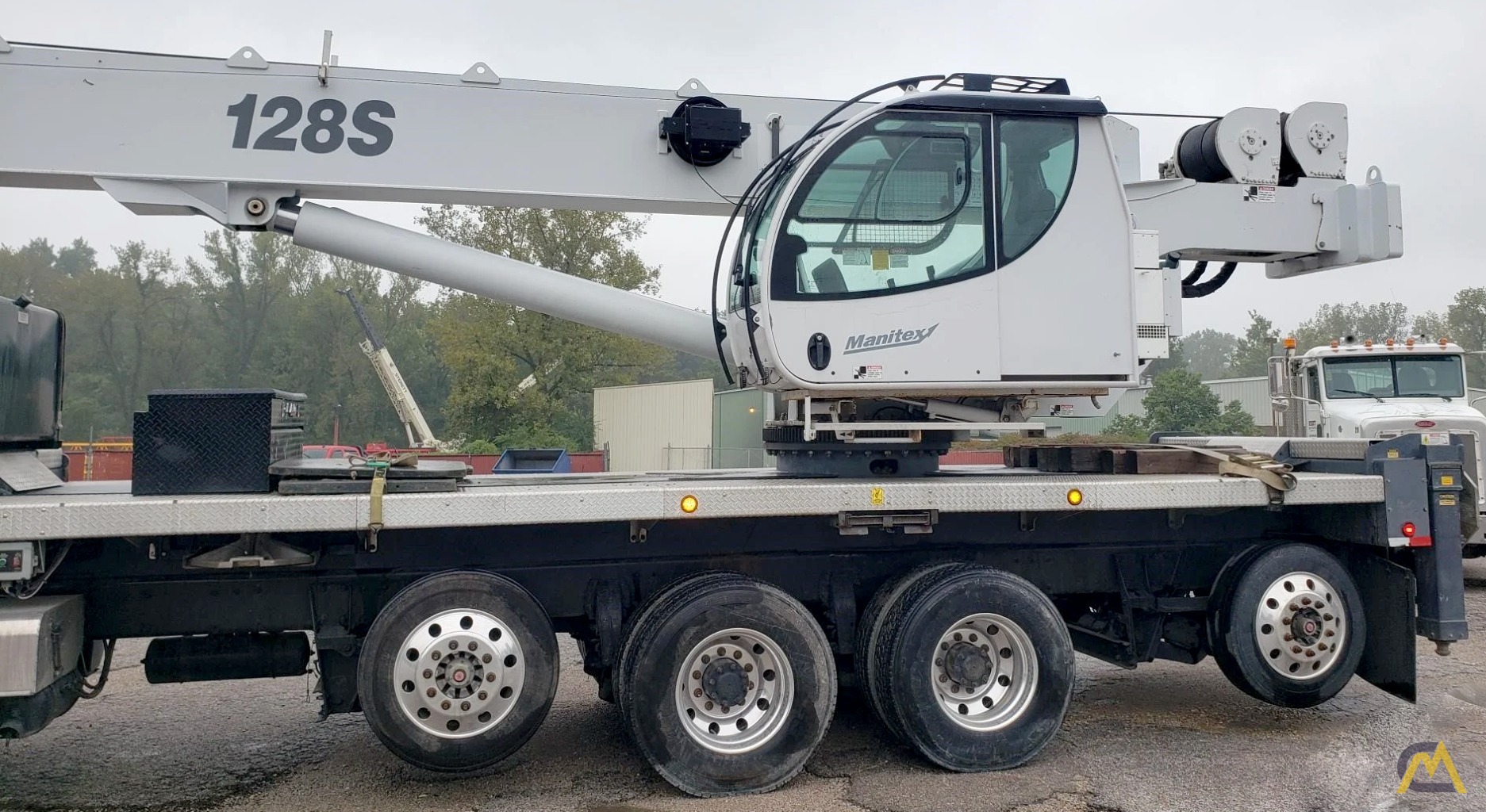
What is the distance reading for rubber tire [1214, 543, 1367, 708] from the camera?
6121 mm

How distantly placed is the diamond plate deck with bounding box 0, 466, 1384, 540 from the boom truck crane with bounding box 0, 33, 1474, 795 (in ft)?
0.07

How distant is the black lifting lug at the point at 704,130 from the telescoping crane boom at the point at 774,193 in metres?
0.02

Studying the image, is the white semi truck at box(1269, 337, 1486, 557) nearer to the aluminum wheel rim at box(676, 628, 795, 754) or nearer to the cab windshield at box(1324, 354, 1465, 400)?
the cab windshield at box(1324, 354, 1465, 400)

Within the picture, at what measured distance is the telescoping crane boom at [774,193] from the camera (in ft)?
18.2

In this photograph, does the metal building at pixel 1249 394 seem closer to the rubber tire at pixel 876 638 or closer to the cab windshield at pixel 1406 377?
the cab windshield at pixel 1406 377

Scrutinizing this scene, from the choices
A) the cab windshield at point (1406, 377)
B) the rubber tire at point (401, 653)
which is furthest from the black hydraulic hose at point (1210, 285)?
the cab windshield at point (1406, 377)

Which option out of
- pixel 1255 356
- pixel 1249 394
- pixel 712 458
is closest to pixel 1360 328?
pixel 1255 356

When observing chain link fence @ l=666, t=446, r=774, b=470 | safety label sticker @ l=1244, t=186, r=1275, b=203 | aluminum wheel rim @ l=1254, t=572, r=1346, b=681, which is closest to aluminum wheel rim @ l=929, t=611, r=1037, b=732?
aluminum wheel rim @ l=1254, t=572, r=1346, b=681

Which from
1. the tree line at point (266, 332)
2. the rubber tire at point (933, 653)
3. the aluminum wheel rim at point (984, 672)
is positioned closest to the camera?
the rubber tire at point (933, 653)

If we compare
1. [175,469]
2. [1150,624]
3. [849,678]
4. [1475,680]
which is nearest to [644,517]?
[849,678]

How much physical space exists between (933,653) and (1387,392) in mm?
9577

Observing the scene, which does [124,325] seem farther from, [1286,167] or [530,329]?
[1286,167]

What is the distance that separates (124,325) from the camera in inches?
2272

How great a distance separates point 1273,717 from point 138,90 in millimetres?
7588
